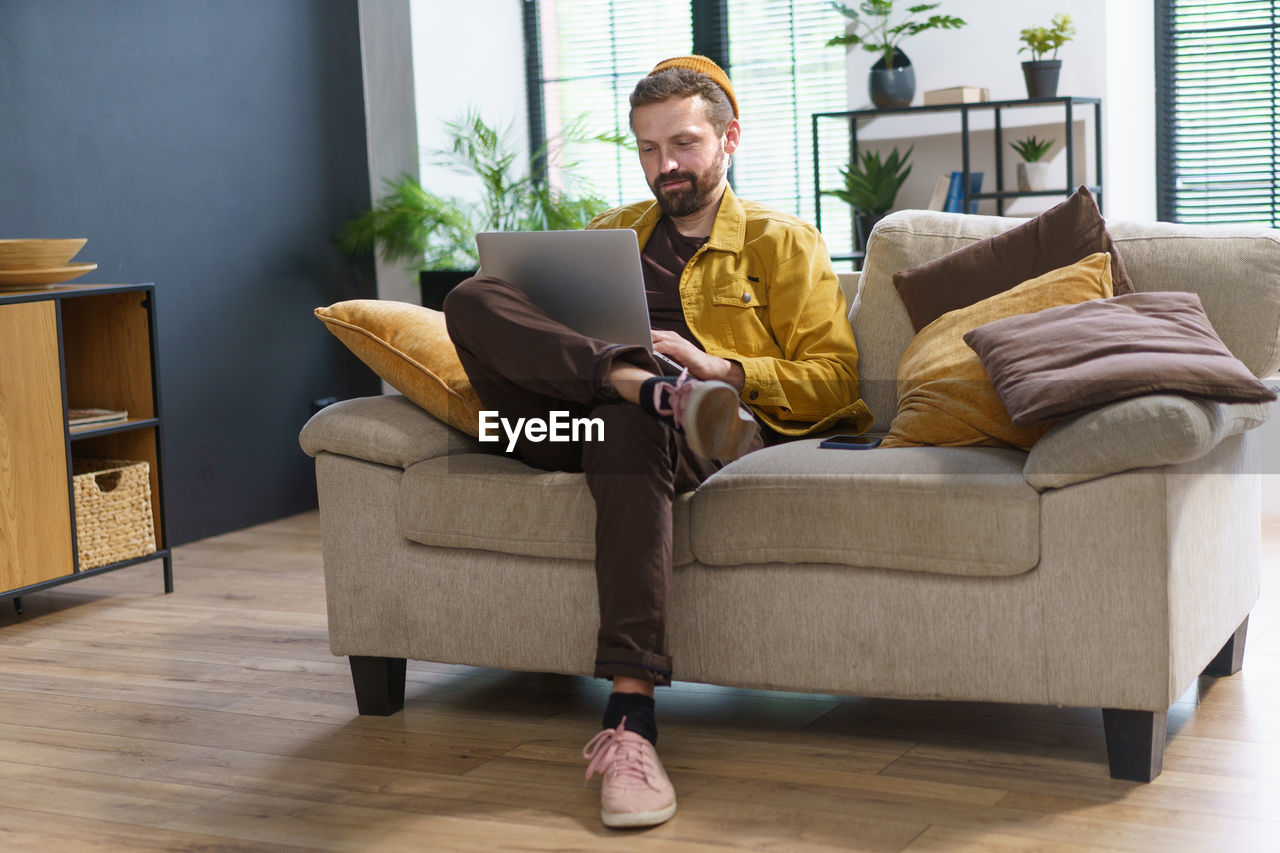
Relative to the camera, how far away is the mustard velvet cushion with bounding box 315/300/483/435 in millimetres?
2391

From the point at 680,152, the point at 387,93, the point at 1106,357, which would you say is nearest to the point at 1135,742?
the point at 1106,357

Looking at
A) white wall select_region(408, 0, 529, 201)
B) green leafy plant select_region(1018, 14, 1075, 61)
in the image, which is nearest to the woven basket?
white wall select_region(408, 0, 529, 201)

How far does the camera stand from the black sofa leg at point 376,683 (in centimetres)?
243

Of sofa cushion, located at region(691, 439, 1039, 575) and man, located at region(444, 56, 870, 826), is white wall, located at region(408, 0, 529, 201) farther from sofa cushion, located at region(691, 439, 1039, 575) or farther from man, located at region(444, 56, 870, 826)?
sofa cushion, located at region(691, 439, 1039, 575)

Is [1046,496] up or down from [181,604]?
up

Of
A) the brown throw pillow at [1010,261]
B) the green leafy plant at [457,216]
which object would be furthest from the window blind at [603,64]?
the brown throw pillow at [1010,261]

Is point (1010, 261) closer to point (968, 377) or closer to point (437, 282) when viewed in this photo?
point (968, 377)

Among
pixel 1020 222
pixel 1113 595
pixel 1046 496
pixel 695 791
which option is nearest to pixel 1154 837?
pixel 1113 595

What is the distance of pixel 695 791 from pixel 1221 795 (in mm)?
747

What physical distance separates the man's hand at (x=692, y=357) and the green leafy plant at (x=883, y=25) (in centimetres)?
215

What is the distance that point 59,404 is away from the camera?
3.19 meters

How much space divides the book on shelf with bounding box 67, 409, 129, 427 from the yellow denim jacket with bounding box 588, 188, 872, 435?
5.37 ft

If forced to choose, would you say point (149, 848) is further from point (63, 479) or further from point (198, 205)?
point (198, 205)

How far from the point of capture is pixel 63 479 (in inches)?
126
